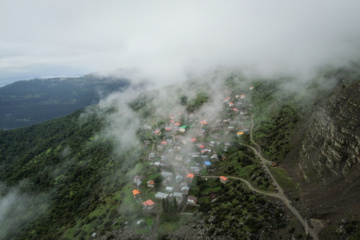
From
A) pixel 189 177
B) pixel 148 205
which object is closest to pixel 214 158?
pixel 189 177

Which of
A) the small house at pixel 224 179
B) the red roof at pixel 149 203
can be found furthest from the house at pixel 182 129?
the red roof at pixel 149 203

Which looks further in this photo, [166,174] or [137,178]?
[137,178]

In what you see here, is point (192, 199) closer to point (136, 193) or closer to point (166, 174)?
point (166, 174)

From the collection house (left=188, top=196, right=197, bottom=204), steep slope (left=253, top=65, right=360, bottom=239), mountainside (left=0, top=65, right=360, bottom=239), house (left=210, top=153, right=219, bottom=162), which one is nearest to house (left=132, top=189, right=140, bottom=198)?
mountainside (left=0, top=65, right=360, bottom=239)

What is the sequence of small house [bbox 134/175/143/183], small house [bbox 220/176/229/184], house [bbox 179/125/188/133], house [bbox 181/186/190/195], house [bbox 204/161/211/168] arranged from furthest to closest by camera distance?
house [bbox 179/125/188/133], house [bbox 204/161/211/168], small house [bbox 134/175/143/183], small house [bbox 220/176/229/184], house [bbox 181/186/190/195]

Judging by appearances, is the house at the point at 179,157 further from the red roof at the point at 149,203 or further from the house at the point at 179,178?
the red roof at the point at 149,203

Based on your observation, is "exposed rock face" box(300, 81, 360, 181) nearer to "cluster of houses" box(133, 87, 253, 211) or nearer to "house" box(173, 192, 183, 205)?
"cluster of houses" box(133, 87, 253, 211)

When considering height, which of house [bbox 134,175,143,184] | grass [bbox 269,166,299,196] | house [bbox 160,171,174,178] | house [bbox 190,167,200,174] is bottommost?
house [bbox 190,167,200,174]
